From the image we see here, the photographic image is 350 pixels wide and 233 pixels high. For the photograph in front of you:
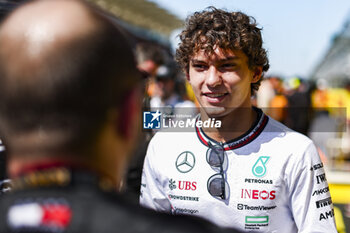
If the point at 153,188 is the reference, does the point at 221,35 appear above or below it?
above

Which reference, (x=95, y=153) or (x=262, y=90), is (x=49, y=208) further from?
(x=262, y=90)

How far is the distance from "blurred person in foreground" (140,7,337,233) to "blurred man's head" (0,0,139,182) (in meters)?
1.00

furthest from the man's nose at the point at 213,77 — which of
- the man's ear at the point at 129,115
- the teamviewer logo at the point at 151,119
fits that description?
the man's ear at the point at 129,115

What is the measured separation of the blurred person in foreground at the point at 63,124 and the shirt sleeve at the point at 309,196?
36.8 inches

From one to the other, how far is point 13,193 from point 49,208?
101mm

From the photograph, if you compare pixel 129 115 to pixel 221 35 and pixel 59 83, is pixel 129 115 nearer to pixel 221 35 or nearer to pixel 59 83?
pixel 59 83

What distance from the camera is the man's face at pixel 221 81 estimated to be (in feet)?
6.22

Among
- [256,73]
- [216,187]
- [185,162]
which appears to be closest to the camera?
[216,187]

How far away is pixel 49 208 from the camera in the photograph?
0.81 meters

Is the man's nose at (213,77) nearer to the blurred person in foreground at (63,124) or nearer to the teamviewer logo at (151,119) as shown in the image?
the teamviewer logo at (151,119)

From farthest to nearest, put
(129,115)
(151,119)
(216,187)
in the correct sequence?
(151,119) → (216,187) → (129,115)

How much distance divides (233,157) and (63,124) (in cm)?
114

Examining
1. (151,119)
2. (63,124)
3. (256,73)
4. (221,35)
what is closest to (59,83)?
(63,124)

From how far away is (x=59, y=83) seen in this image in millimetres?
837
